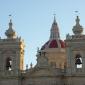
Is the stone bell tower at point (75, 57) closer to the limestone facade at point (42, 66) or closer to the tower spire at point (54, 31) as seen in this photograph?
the limestone facade at point (42, 66)

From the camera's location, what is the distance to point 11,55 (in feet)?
175

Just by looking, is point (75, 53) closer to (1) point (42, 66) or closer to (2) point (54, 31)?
(1) point (42, 66)

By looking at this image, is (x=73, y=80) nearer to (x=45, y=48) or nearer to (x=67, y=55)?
(x=67, y=55)

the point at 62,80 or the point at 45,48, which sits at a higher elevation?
the point at 45,48

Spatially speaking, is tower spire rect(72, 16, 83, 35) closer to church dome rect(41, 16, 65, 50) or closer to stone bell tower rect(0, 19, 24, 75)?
stone bell tower rect(0, 19, 24, 75)

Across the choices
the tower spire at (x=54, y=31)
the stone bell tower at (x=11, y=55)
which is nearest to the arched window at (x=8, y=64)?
the stone bell tower at (x=11, y=55)

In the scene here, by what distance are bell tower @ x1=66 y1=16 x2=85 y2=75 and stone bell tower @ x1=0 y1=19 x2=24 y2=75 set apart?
19.5 ft

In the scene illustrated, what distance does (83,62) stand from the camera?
51156mm

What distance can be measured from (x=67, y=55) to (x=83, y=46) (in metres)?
2.15

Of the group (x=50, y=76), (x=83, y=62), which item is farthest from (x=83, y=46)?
(x=50, y=76)

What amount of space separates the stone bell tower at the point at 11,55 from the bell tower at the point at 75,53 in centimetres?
594

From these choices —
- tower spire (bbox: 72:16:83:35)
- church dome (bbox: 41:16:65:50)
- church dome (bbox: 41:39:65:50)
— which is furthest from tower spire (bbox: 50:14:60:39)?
tower spire (bbox: 72:16:83:35)

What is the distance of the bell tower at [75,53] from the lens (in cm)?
5119

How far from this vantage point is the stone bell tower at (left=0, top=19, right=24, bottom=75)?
52.9 metres
